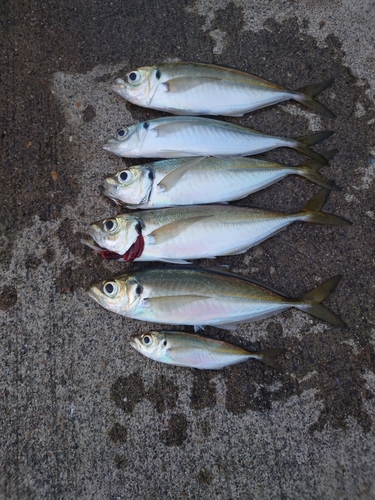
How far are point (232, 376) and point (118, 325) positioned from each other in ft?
2.64

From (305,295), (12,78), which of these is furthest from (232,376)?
(12,78)

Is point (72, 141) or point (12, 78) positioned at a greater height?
point (12, 78)

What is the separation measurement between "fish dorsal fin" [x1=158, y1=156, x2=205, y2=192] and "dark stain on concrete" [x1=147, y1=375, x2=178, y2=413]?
1.23 meters

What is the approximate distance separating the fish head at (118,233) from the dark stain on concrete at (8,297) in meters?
0.68

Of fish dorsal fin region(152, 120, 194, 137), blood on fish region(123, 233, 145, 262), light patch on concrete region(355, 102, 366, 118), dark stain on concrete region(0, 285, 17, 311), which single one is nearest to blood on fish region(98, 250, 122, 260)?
blood on fish region(123, 233, 145, 262)

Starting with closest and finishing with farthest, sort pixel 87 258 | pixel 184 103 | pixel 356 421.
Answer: pixel 356 421 → pixel 87 258 → pixel 184 103

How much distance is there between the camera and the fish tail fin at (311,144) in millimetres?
2623

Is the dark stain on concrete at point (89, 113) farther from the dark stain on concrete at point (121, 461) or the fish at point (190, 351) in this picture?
the dark stain on concrete at point (121, 461)

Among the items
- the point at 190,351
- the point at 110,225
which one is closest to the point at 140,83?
the point at 110,225

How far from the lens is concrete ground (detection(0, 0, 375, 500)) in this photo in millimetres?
2225

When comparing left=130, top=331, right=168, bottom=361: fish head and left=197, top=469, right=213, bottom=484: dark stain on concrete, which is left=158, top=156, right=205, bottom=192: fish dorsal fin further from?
left=197, top=469, right=213, bottom=484: dark stain on concrete

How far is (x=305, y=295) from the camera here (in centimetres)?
240

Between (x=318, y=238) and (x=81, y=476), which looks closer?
(x=81, y=476)

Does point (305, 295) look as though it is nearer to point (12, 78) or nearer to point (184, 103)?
point (184, 103)
